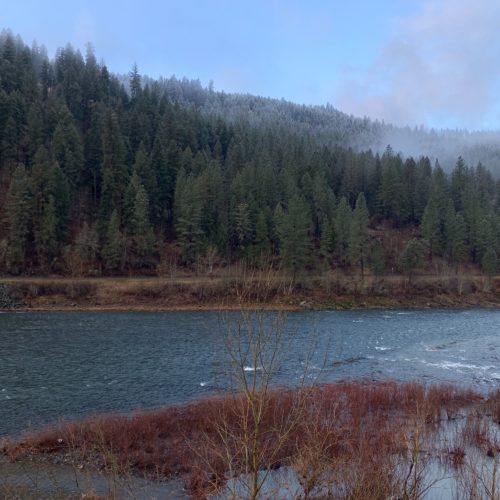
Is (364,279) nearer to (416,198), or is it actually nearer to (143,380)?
(416,198)

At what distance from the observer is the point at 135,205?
77125 mm

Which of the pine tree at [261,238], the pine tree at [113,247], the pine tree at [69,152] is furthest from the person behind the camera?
the pine tree at [69,152]

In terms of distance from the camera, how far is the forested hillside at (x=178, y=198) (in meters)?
72.1

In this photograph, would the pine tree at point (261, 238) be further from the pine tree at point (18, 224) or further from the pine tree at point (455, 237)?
the pine tree at point (455, 237)

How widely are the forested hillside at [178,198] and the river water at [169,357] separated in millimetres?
14273

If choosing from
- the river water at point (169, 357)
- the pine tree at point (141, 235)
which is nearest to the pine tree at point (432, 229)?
the river water at point (169, 357)

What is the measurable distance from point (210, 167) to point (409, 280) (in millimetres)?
42720

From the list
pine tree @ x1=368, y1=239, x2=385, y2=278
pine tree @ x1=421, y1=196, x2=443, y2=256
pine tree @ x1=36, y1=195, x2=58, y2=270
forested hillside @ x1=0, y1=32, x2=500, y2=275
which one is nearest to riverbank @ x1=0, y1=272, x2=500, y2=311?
pine tree @ x1=368, y1=239, x2=385, y2=278

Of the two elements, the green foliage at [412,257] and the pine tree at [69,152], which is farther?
the pine tree at [69,152]

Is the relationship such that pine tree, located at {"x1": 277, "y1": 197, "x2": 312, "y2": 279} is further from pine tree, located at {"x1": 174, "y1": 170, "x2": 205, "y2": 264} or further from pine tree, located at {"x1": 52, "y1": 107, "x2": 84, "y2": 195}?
pine tree, located at {"x1": 52, "y1": 107, "x2": 84, "y2": 195}

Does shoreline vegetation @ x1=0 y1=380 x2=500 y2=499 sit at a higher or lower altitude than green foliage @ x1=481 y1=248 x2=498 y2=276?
lower

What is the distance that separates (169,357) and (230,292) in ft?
94.7

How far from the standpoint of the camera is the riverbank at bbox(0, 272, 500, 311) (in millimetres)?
60188

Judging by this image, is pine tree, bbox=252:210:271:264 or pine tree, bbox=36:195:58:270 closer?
pine tree, bbox=36:195:58:270
